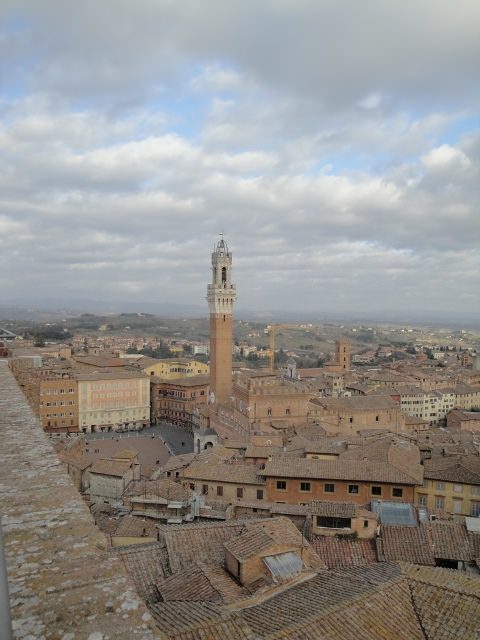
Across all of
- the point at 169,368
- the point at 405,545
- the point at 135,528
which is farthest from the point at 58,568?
the point at 169,368

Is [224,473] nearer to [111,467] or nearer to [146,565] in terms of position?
[111,467]

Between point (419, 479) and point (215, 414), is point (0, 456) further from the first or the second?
point (215, 414)

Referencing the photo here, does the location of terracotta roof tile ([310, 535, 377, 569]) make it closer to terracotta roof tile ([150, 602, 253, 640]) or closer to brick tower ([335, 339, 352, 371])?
Answer: terracotta roof tile ([150, 602, 253, 640])

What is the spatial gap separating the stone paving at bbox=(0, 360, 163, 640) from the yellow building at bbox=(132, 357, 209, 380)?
201 ft

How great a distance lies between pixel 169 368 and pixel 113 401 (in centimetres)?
1549

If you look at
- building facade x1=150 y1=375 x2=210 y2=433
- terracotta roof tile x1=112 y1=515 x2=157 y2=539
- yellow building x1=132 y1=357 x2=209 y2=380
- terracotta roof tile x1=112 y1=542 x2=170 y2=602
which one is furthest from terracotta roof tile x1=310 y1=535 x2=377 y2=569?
yellow building x1=132 y1=357 x2=209 y2=380

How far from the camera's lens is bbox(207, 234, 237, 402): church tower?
167 feet

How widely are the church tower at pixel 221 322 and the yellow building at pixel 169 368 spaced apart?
15.1 metres

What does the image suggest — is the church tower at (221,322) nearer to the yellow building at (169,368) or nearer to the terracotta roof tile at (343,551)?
the yellow building at (169,368)

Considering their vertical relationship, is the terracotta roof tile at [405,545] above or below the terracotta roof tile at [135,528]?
above

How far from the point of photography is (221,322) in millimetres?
52094

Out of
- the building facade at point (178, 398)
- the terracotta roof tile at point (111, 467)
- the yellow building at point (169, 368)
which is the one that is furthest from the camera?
the yellow building at point (169, 368)

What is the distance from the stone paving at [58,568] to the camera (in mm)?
2164

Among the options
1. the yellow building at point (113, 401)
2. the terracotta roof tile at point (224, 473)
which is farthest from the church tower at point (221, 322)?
the terracotta roof tile at point (224, 473)
